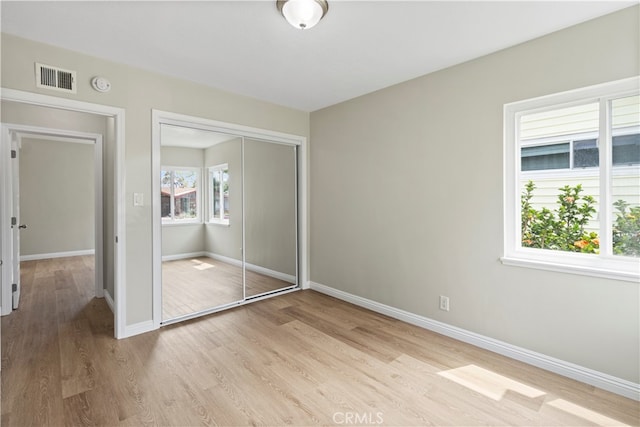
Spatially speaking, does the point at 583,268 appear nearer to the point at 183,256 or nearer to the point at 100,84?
the point at 183,256

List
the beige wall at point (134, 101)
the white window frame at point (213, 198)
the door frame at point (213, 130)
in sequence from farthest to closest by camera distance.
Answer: the white window frame at point (213, 198) → the door frame at point (213, 130) → the beige wall at point (134, 101)

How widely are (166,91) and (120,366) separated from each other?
2.57 m

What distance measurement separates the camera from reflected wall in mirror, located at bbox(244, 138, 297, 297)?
3.97 metres

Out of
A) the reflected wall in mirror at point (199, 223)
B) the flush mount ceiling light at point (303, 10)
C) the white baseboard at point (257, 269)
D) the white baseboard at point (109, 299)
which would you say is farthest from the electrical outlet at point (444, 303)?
the white baseboard at point (109, 299)

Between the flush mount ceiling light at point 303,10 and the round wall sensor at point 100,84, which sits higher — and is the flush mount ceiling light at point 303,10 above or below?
above

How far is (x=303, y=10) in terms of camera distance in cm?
191

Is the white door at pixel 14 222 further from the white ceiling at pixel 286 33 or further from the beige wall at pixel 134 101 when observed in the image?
the white ceiling at pixel 286 33

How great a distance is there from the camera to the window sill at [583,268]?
80.0 inches

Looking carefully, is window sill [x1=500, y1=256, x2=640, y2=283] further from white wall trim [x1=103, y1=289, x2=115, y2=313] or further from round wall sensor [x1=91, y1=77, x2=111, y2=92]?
white wall trim [x1=103, y1=289, x2=115, y2=313]

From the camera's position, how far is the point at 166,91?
3115 mm

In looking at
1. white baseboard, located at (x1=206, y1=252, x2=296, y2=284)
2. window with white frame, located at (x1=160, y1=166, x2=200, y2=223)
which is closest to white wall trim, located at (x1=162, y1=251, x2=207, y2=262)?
white baseboard, located at (x1=206, y1=252, x2=296, y2=284)

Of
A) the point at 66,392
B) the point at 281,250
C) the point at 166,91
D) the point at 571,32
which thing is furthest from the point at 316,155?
the point at 66,392

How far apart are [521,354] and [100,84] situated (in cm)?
430

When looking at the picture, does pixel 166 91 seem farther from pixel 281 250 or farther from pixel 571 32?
pixel 571 32
